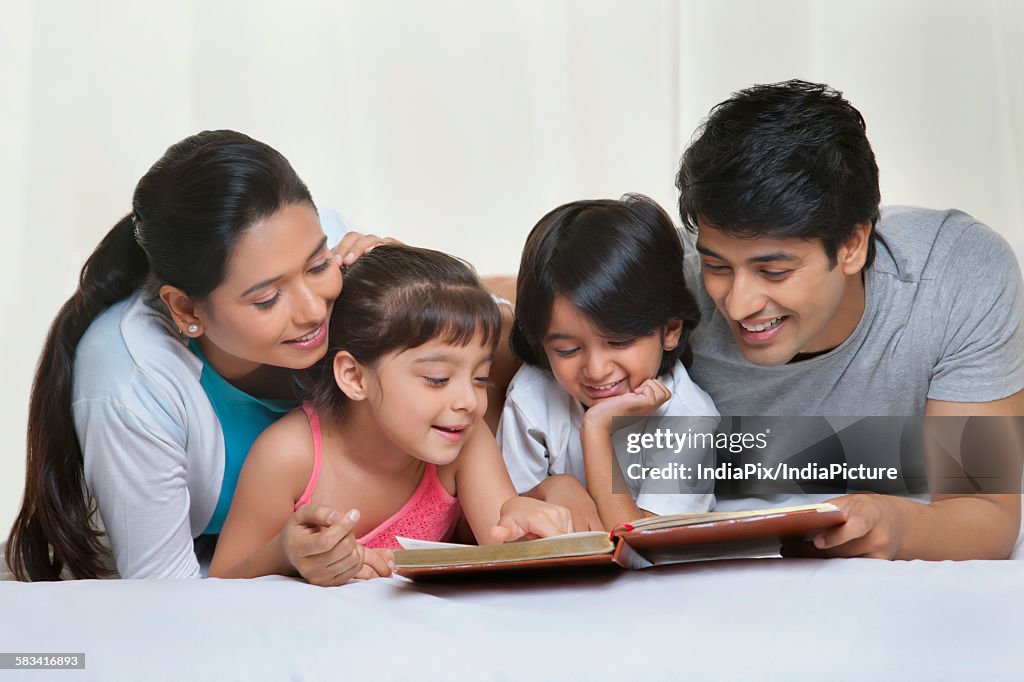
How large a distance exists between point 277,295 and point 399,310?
7.5 inches

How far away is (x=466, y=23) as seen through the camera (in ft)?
10.4

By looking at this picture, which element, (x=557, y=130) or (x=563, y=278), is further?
(x=557, y=130)

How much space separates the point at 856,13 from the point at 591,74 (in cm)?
83

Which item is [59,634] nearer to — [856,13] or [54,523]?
[54,523]

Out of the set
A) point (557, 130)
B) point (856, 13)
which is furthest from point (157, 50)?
point (856, 13)

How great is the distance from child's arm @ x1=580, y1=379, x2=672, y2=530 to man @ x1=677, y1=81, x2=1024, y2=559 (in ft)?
0.63

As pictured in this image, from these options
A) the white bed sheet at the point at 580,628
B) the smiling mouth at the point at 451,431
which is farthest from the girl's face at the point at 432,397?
the white bed sheet at the point at 580,628

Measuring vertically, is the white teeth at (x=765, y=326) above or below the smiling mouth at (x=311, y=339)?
Answer: below

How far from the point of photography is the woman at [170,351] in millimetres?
1538

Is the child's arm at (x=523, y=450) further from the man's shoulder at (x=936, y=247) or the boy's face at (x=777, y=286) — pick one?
the man's shoulder at (x=936, y=247)

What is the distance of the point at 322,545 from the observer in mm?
1348

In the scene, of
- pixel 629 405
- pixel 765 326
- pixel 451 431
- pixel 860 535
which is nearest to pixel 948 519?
pixel 860 535

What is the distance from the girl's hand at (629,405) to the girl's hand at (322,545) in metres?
0.52

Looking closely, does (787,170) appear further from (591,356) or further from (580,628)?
(580,628)
